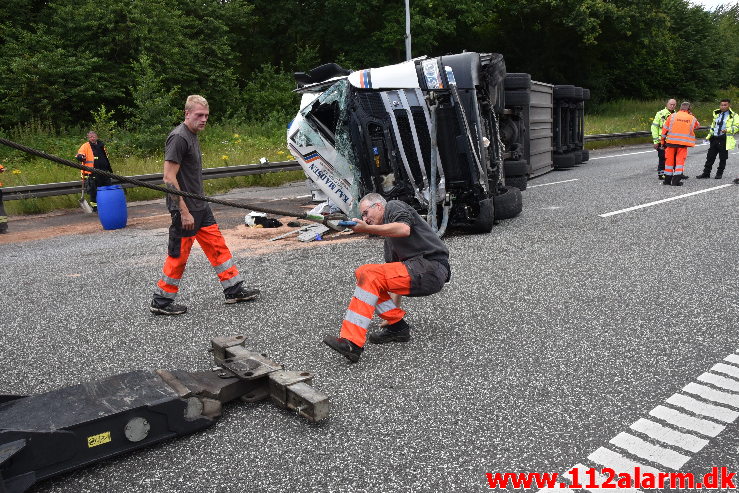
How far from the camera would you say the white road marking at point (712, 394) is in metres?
3.38

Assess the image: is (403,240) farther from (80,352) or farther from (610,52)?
(610,52)

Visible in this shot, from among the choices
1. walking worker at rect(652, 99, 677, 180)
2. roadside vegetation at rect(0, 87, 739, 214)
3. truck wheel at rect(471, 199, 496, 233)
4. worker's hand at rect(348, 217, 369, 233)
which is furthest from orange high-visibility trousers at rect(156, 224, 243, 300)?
walking worker at rect(652, 99, 677, 180)

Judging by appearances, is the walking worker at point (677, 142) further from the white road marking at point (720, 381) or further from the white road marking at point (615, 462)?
the white road marking at point (615, 462)

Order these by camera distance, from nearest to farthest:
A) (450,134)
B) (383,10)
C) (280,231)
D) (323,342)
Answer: (323,342)
(450,134)
(280,231)
(383,10)

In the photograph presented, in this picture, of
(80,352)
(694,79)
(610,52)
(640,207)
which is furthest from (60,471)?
(694,79)

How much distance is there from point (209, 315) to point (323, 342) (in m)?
1.32

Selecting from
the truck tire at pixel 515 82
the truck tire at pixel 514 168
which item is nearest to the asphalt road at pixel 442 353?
the truck tire at pixel 514 168

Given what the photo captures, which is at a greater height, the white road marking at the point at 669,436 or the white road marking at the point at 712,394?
the white road marking at the point at 712,394

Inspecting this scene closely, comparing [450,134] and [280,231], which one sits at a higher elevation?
[450,134]

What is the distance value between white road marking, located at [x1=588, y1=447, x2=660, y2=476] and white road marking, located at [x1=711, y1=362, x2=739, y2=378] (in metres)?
1.30

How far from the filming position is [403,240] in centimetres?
435

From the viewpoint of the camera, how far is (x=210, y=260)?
544 centimetres

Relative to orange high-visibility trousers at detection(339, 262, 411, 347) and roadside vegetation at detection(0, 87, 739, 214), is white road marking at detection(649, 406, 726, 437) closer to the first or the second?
orange high-visibility trousers at detection(339, 262, 411, 347)

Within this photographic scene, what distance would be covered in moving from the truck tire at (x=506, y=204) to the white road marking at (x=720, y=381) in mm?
5327
